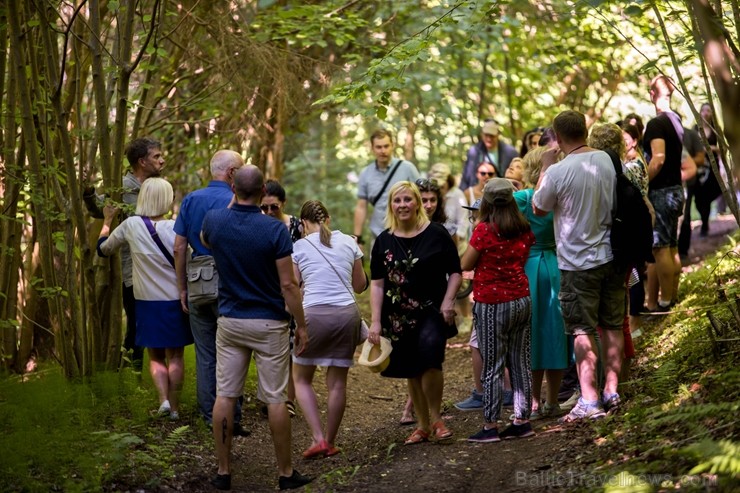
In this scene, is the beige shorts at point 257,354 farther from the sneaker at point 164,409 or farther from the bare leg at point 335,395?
the sneaker at point 164,409

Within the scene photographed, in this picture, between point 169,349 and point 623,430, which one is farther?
point 169,349

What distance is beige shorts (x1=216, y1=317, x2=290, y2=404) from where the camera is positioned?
228 inches

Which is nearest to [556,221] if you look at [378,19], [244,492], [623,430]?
[623,430]

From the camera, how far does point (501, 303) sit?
6352 millimetres

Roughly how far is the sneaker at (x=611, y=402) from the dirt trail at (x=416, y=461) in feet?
0.99

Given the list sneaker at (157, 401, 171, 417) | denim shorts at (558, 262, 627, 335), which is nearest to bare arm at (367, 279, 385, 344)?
denim shorts at (558, 262, 627, 335)

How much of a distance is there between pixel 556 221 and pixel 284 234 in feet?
6.66

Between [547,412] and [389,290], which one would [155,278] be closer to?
[389,290]

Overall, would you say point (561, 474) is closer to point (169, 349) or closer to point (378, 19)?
point (169, 349)

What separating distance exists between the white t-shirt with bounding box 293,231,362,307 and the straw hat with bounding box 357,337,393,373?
38 centimetres

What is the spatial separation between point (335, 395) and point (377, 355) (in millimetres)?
462

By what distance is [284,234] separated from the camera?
5777 mm

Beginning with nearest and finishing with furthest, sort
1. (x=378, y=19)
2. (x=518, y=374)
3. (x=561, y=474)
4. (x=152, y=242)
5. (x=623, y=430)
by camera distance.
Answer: (x=561, y=474) → (x=623, y=430) → (x=518, y=374) → (x=152, y=242) → (x=378, y=19)

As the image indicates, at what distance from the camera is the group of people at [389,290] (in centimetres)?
584
